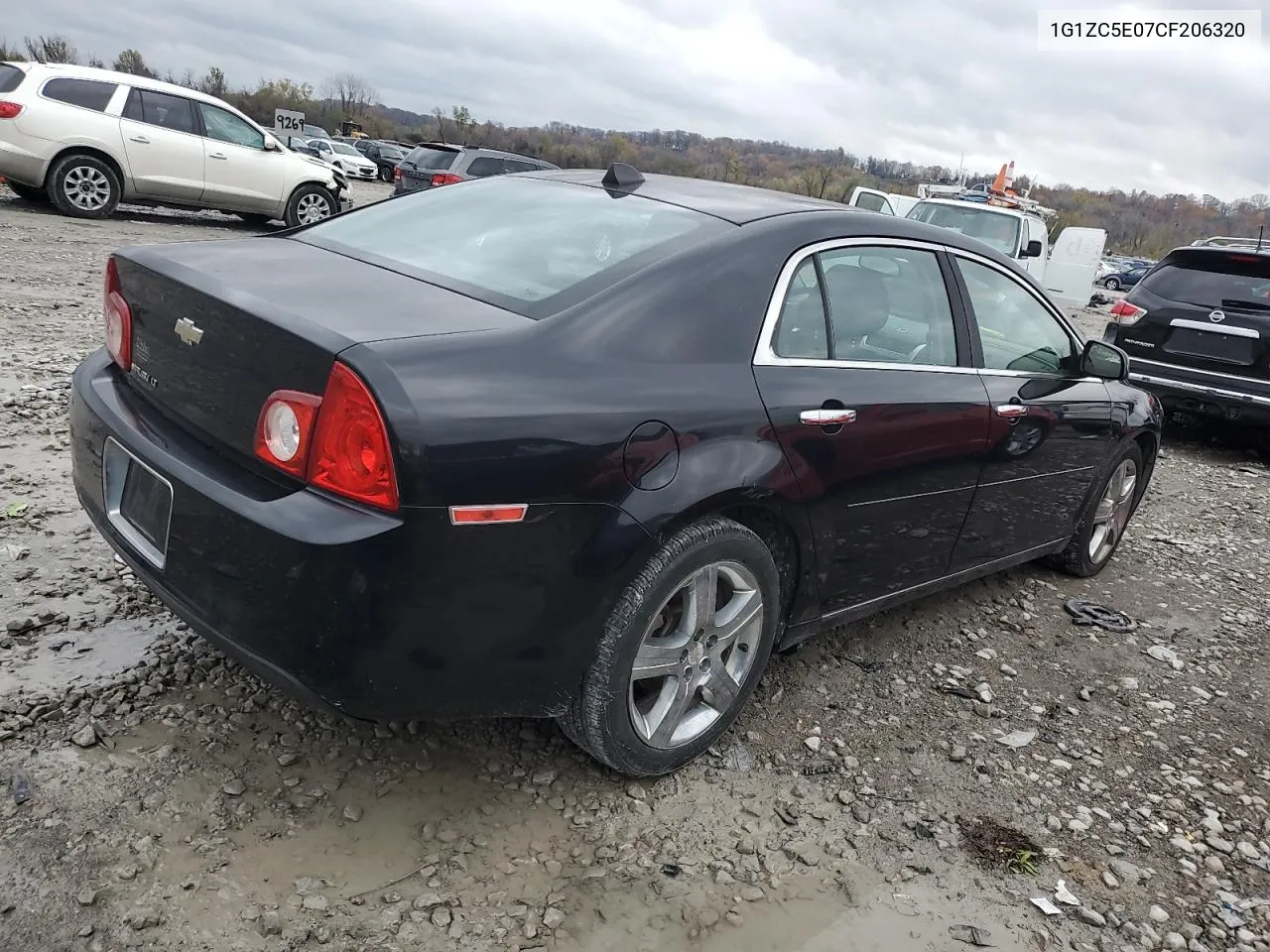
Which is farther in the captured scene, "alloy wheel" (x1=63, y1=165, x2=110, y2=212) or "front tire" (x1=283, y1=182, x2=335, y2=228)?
"front tire" (x1=283, y1=182, x2=335, y2=228)

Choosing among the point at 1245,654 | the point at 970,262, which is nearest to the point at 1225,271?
the point at 1245,654

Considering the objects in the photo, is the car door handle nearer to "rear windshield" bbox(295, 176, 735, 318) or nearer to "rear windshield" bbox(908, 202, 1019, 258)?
"rear windshield" bbox(295, 176, 735, 318)

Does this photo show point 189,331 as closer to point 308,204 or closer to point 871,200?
point 308,204

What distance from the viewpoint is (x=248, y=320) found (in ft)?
7.21

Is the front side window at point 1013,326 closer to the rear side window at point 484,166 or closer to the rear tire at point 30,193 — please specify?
the rear tire at point 30,193

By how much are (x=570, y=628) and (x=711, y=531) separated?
18.3 inches

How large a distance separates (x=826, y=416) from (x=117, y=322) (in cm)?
204

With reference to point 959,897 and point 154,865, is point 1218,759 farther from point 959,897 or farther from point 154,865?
point 154,865

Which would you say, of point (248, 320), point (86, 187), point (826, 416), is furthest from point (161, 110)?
point (826, 416)

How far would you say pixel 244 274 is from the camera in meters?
2.46

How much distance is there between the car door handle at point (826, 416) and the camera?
267 cm

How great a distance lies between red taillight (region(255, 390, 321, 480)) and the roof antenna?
59.6 inches

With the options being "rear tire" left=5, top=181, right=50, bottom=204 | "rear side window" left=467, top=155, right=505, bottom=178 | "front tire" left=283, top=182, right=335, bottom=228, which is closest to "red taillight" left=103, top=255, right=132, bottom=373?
"rear tire" left=5, top=181, right=50, bottom=204

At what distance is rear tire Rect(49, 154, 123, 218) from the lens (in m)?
11.2
